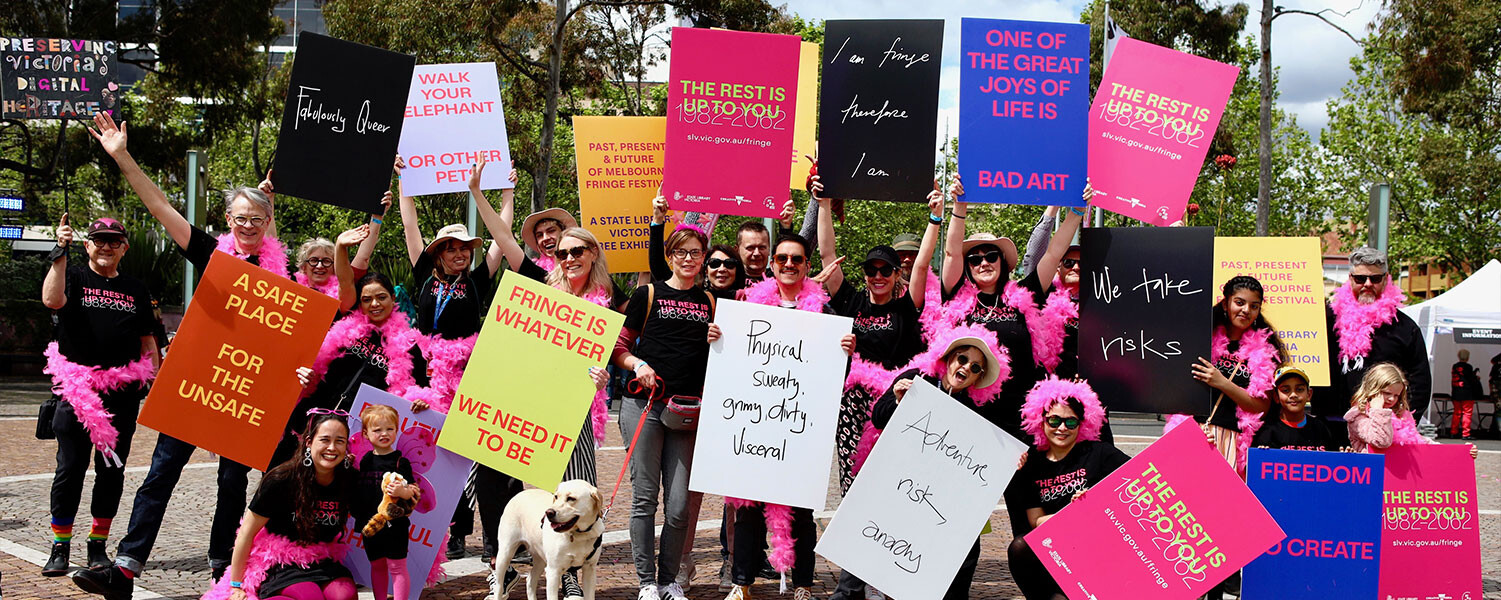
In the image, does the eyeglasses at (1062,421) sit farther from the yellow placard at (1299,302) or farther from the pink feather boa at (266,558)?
the pink feather boa at (266,558)

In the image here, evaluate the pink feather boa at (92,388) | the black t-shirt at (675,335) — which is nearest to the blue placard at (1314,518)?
the black t-shirt at (675,335)

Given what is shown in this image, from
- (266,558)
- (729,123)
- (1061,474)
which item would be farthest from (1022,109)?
(266,558)

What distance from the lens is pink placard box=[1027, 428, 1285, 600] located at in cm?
522

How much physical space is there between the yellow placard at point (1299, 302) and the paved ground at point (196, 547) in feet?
5.90

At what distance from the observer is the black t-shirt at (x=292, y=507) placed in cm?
522

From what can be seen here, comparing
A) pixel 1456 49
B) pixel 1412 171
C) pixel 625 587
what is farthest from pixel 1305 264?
pixel 1412 171

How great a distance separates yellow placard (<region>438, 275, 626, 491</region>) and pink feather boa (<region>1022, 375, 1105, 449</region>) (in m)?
2.01

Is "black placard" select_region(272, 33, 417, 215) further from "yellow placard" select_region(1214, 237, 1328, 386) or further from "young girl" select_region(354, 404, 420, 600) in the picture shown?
"yellow placard" select_region(1214, 237, 1328, 386)

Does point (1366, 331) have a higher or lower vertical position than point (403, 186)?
lower

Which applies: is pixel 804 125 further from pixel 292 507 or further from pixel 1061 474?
pixel 292 507

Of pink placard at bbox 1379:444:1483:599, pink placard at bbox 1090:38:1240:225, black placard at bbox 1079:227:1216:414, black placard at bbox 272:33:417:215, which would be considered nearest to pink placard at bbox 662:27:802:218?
black placard at bbox 272:33:417:215

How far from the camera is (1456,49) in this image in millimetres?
23625

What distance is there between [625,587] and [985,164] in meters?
3.00

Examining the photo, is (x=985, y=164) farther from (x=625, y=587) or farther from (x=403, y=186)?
(x=403, y=186)
